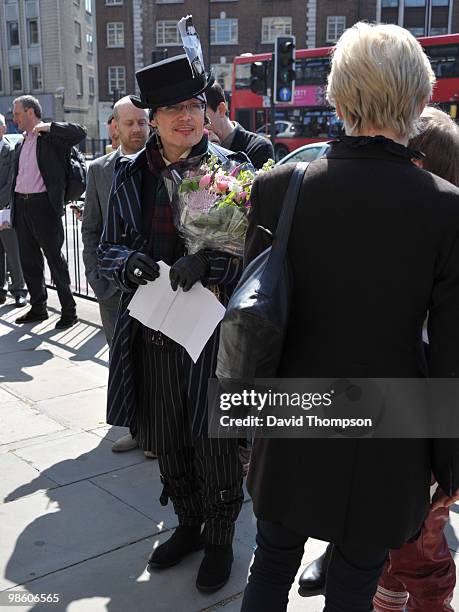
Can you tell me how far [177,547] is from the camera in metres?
2.81

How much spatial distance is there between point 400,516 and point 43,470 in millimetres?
2421

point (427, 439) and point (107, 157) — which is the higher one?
point (107, 157)

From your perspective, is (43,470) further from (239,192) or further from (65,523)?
(239,192)

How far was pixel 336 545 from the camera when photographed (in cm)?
176

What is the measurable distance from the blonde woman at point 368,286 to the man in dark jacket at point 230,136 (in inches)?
107

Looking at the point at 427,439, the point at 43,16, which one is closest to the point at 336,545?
the point at 427,439

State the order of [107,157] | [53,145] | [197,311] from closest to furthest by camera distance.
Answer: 1. [197,311]
2. [107,157]
3. [53,145]

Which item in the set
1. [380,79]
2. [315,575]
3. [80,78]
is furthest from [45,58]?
[380,79]

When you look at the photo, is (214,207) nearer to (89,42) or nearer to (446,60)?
(446,60)

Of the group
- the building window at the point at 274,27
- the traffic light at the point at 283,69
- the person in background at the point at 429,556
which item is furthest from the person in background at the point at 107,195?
the building window at the point at 274,27

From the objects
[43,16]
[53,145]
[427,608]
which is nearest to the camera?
[427,608]

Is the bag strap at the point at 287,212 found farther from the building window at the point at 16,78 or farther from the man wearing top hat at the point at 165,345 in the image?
the building window at the point at 16,78

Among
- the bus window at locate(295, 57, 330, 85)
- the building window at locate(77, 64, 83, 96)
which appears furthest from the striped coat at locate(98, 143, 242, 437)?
the building window at locate(77, 64, 83, 96)

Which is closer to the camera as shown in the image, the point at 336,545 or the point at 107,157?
the point at 336,545
